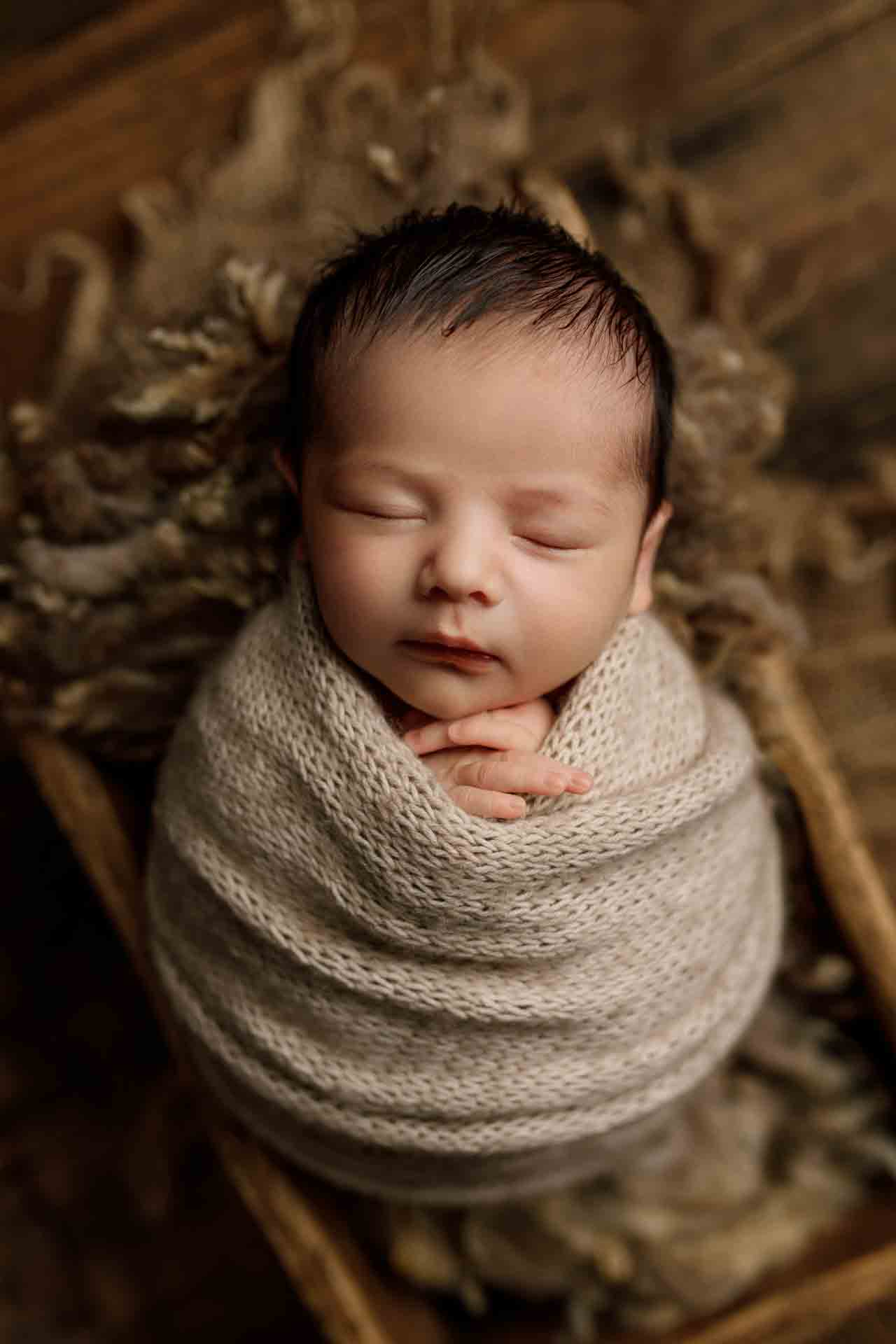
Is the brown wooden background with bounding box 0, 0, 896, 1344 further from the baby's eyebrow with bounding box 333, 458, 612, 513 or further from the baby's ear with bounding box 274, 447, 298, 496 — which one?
the baby's eyebrow with bounding box 333, 458, 612, 513

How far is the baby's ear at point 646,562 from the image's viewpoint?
2.96 ft

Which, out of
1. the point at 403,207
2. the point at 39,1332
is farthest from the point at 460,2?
the point at 39,1332

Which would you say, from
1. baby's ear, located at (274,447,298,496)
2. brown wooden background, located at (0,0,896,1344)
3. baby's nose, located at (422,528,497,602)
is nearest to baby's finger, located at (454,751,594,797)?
baby's nose, located at (422,528,497,602)

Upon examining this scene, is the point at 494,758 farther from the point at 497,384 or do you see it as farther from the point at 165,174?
the point at 165,174

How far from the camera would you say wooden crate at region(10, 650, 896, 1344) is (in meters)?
1.01

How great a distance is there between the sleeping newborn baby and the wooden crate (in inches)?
4.6

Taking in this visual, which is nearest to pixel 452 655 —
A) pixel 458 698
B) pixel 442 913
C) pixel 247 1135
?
pixel 458 698

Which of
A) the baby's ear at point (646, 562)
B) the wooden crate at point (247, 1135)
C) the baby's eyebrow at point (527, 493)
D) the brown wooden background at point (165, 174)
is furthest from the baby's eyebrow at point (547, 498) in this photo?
the brown wooden background at point (165, 174)

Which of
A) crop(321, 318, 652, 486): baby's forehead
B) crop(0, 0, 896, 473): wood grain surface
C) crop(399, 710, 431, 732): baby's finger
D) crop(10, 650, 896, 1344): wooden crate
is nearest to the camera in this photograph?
crop(321, 318, 652, 486): baby's forehead

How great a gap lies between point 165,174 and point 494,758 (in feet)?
2.93

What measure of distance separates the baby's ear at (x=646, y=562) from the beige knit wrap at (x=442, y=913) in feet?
0.04

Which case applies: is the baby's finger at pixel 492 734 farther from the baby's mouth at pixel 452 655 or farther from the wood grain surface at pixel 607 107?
the wood grain surface at pixel 607 107

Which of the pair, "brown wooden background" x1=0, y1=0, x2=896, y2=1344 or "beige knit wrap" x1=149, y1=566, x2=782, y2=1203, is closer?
"beige knit wrap" x1=149, y1=566, x2=782, y2=1203

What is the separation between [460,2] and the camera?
1.34 meters
